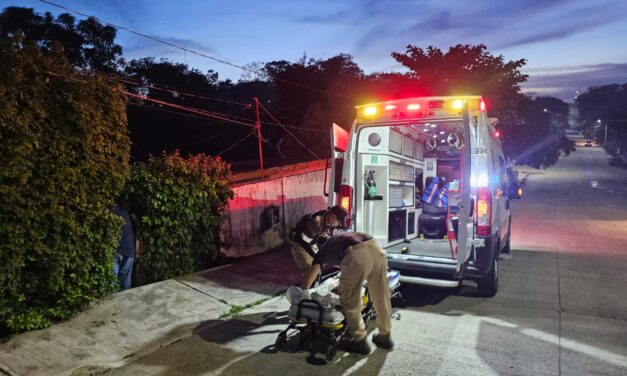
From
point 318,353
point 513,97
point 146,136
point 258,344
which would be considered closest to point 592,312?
point 318,353

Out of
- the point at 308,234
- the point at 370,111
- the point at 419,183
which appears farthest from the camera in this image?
the point at 419,183

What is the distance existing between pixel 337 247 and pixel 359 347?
38.1 inches

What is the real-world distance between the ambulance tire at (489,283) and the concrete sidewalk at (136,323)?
2.83 metres

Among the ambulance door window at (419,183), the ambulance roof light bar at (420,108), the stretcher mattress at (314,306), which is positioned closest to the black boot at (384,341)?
the stretcher mattress at (314,306)

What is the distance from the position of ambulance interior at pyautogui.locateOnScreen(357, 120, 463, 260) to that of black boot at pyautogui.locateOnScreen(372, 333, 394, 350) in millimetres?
2122

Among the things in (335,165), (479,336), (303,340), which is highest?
(335,165)

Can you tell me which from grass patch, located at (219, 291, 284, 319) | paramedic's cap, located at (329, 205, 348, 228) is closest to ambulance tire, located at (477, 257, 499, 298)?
paramedic's cap, located at (329, 205, 348, 228)

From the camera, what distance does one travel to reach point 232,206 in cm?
839

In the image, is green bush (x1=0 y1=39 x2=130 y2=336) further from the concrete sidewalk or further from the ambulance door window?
the ambulance door window

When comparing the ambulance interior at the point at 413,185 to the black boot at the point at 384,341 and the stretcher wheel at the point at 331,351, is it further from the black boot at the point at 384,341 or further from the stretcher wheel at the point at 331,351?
the stretcher wheel at the point at 331,351

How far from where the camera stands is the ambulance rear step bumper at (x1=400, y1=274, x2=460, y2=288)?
537cm

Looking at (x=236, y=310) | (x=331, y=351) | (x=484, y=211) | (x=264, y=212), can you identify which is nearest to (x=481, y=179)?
(x=484, y=211)

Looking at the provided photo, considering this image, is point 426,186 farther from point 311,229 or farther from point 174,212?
point 174,212

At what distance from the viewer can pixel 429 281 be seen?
5.55 metres
